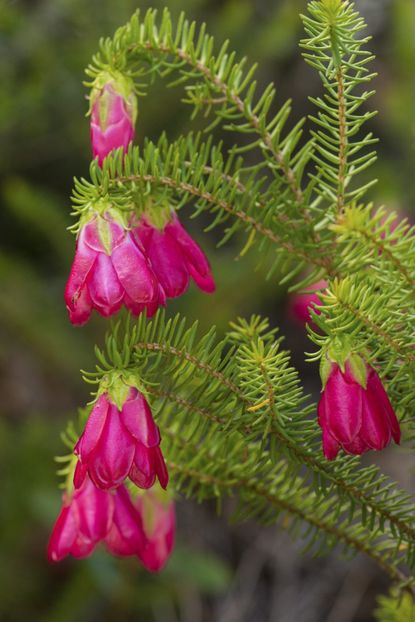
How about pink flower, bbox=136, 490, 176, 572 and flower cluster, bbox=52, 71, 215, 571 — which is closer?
flower cluster, bbox=52, 71, 215, 571

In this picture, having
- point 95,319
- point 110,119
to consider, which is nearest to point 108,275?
point 110,119

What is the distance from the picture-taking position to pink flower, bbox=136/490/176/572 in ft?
2.15

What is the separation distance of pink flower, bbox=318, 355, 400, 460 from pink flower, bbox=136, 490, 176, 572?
22 cm

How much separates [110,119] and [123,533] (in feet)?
0.96

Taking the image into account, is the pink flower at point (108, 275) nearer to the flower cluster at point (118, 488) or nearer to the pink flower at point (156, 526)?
the flower cluster at point (118, 488)

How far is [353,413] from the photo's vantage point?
0.49 metres

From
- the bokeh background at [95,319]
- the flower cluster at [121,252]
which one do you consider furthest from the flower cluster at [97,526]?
the bokeh background at [95,319]

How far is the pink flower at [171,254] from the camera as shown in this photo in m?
0.56

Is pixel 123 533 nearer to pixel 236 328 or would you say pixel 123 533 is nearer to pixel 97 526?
pixel 97 526

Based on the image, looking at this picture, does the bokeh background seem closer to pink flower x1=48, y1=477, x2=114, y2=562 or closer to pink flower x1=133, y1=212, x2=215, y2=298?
pink flower x1=48, y1=477, x2=114, y2=562

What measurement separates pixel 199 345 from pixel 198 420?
0.06 metres

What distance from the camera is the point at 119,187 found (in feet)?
1.76

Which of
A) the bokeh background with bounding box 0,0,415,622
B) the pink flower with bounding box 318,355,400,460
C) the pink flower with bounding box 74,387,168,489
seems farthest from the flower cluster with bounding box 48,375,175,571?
the bokeh background with bounding box 0,0,415,622

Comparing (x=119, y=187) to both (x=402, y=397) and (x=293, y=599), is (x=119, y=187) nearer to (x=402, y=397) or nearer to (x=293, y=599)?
(x=402, y=397)
